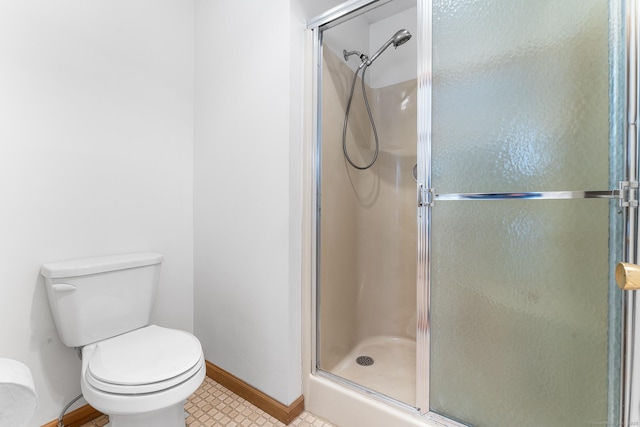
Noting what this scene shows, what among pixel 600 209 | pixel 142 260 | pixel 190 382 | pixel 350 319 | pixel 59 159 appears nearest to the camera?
pixel 600 209

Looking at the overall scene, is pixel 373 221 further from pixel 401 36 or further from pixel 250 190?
pixel 401 36

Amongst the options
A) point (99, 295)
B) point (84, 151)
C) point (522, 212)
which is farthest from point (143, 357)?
point (522, 212)

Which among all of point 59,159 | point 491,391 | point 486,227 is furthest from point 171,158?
point 491,391

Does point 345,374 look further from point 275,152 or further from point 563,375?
point 275,152

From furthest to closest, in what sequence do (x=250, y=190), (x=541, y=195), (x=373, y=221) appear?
(x=373, y=221), (x=250, y=190), (x=541, y=195)

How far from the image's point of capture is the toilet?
95cm

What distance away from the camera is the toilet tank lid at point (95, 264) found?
3.79ft

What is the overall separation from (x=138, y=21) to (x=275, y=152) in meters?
1.06

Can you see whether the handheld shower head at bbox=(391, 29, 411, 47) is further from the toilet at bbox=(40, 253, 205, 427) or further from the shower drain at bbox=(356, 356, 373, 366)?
the shower drain at bbox=(356, 356, 373, 366)

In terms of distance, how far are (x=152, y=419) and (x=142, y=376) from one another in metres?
0.24

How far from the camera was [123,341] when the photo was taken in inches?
48.4

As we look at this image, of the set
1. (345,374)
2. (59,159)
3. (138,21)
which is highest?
(138,21)

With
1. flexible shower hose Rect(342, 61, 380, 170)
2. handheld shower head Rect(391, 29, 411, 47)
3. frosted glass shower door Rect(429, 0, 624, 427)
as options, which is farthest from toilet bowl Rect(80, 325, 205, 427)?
handheld shower head Rect(391, 29, 411, 47)

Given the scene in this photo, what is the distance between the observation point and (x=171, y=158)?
1.68 meters
